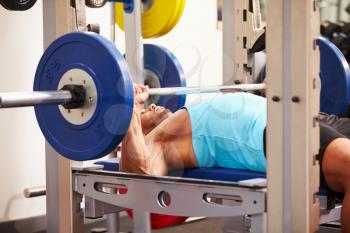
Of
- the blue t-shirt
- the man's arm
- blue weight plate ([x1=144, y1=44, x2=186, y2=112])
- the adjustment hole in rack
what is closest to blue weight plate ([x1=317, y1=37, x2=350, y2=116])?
the blue t-shirt

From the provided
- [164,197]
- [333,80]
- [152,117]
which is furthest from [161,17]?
[164,197]

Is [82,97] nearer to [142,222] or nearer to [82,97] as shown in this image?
[82,97]

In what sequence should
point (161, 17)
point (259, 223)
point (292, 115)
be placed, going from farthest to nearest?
1. point (161, 17)
2. point (259, 223)
3. point (292, 115)

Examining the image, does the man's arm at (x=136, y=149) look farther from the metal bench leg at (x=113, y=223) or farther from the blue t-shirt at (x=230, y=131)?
the metal bench leg at (x=113, y=223)

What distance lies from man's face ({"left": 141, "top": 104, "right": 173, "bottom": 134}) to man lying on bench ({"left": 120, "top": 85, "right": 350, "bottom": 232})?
0.10m

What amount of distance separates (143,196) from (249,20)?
131cm

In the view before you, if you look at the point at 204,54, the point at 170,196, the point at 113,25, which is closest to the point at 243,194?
the point at 170,196

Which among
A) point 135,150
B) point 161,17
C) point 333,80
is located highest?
point 161,17

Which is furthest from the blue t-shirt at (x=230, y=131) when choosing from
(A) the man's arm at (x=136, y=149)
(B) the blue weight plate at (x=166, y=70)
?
(B) the blue weight plate at (x=166, y=70)

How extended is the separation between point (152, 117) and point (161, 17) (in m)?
0.76

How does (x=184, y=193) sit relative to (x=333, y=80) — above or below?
below

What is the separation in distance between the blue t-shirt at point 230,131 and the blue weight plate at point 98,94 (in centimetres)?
59

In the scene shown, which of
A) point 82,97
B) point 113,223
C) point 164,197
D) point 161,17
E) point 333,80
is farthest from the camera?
point 161,17

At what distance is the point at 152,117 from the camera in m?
2.74
